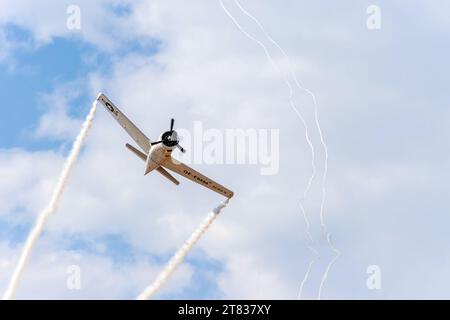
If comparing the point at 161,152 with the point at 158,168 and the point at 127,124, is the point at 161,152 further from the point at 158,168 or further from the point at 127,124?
the point at 127,124

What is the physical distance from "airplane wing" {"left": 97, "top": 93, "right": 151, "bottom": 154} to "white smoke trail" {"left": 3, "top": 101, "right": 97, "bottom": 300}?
336cm

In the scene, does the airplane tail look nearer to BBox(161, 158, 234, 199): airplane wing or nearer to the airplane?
the airplane

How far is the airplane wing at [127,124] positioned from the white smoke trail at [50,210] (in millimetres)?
3361

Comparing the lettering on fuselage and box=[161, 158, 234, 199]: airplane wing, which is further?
the lettering on fuselage

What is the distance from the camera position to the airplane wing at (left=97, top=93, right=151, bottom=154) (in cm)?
A: 16225

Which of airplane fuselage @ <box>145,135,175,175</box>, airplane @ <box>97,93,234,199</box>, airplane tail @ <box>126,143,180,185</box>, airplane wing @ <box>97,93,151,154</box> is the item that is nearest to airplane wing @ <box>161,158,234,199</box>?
airplane @ <box>97,93,234,199</box>

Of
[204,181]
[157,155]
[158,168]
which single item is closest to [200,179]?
[204,181]

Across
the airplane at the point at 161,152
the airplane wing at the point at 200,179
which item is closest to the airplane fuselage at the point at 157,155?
the airplane at the point at 161,152

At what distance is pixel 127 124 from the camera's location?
165250 mm

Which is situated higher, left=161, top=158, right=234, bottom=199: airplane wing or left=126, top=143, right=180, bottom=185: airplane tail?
left=161, top=158, right=234, bottom=199: airplane wing
